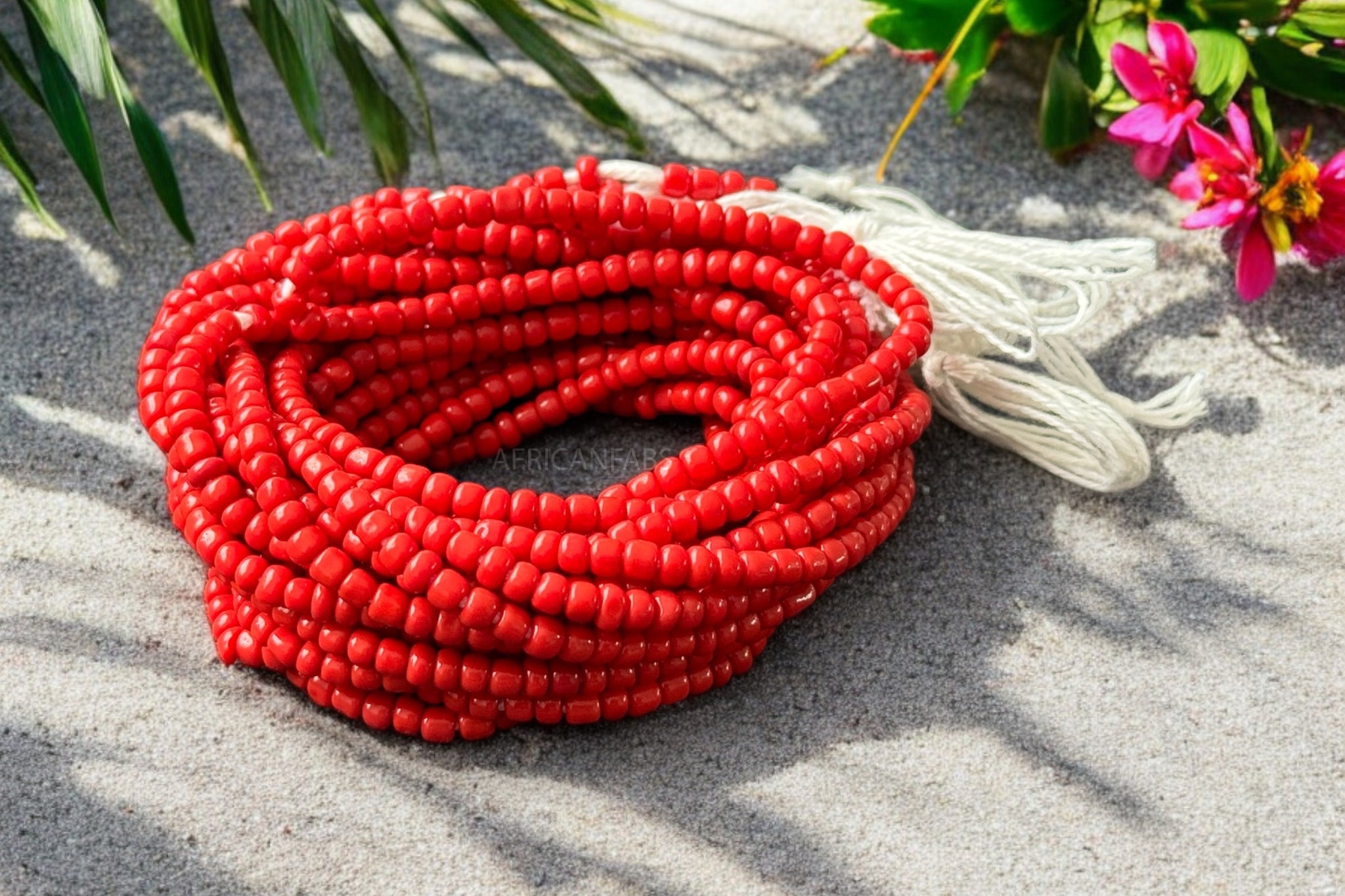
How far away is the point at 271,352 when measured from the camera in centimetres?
142

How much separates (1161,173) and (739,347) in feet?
2.11

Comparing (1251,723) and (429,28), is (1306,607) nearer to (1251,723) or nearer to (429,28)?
(1251,723)

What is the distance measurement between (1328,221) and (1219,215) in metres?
0.13

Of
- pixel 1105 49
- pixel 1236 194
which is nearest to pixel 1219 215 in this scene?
pixel 1236 194

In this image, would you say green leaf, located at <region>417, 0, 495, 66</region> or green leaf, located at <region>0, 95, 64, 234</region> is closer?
green leaf, located at <region>0, 95, 64, 234</region>

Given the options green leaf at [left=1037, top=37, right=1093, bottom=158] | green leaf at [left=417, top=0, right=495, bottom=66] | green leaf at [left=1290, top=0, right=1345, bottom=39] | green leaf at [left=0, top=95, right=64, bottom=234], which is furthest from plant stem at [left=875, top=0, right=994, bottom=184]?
green leaf at [left=0, top=95, right=64, bottom=234]

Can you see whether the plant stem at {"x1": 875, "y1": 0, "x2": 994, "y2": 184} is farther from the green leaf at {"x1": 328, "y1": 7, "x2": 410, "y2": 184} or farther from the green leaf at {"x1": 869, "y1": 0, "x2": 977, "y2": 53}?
the green leaf at {"x1": 328, "y1": 7, "x2": 410, "y2": 184}

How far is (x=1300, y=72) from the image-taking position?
5.41 ft

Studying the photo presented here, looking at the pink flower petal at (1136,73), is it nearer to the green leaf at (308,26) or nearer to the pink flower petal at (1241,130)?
the pink flower petal at (1241,130)

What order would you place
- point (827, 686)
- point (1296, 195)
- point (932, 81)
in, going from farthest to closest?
point (932, 81) → point (1296, 195) → point (827, 686)

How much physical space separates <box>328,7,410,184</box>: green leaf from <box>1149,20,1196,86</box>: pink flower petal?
84 centimetres

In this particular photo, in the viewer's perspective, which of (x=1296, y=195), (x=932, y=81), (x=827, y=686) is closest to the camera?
(x=827, y=686)

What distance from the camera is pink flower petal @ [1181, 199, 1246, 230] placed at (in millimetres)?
1525

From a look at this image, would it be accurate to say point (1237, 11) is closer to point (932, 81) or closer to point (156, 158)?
point (932, 81)
